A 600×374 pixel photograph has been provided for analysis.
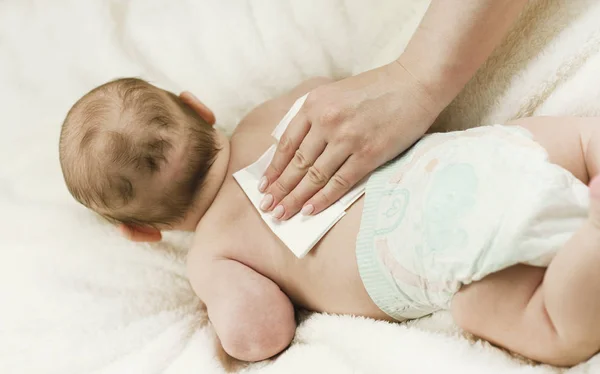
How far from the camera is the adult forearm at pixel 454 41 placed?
33.6 inches

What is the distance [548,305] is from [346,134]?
0.40 metres

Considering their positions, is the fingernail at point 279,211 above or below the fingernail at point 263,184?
below

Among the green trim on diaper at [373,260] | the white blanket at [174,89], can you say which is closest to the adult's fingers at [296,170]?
the green trim on diaper at [373,260]

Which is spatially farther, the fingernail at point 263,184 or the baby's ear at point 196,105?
the baby's ear at point 196,105

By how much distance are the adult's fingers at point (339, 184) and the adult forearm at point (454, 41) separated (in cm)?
17

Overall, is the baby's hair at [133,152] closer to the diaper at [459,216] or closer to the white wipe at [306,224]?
the white wipe at [306,224]

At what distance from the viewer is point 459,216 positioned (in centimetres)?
69

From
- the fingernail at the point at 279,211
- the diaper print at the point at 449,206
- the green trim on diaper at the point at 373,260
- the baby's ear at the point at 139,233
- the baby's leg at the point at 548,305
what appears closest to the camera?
the baby's leg at the point at 548,305

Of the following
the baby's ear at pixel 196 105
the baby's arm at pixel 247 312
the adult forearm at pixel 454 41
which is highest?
the adult forearm at pixel 454 41

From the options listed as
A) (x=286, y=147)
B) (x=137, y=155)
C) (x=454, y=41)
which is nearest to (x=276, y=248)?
(x=286, y=147)

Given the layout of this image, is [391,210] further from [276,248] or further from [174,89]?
[174,89]

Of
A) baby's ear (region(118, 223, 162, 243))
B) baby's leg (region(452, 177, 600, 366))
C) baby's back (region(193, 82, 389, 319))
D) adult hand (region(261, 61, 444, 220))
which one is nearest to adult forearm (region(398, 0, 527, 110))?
adult hand (region(261, 61, 444, 220))

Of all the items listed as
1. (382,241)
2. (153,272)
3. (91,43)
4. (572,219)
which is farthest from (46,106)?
(572,219)

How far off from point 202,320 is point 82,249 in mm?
294
